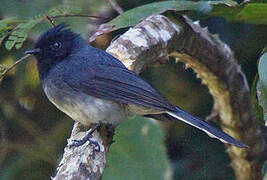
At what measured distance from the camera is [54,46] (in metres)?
3.71

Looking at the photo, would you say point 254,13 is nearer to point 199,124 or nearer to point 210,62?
point 210,62

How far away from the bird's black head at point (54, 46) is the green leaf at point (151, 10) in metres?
0.21

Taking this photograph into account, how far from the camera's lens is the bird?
337cm

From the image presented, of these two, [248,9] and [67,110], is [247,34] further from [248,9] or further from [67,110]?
[67,110]

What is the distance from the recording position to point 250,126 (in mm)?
4270

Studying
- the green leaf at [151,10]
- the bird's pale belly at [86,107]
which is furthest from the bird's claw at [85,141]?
the green leaf at [151,10]

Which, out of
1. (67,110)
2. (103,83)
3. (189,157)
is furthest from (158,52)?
(189,157)

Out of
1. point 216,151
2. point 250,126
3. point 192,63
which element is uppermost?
point 192,63

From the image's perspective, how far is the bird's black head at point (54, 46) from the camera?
3.68m

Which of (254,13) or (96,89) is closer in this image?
(96,89)

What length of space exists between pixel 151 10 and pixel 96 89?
0.63m

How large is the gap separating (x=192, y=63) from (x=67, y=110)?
100 centimetres

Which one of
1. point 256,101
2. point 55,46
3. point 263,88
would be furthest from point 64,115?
point 263,88

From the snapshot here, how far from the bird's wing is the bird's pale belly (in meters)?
0.04
